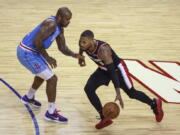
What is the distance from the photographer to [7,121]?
6730 mm

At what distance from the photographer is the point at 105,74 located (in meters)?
6.48

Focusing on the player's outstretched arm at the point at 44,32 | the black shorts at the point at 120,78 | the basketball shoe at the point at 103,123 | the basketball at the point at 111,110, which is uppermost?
the player's outstretched arm at the point at 44,32

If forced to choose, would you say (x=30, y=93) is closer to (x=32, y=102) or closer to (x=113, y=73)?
(x=32, y=102)

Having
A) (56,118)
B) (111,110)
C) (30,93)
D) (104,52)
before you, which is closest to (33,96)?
(30,93)

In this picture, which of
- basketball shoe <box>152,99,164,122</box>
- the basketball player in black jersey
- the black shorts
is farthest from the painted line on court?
basketball shoe <box>152,99,164,122</box>

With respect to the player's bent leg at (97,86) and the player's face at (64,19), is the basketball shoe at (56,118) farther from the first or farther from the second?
the player's face at (64,19)

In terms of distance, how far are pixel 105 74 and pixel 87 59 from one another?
292cm

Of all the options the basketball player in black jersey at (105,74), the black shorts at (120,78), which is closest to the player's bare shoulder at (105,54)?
the basketball player in black jersey at (105,74)

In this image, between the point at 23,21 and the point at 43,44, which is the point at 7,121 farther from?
the point at 23,21

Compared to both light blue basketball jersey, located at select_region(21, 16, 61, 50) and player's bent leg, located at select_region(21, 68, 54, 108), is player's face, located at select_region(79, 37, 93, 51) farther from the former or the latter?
player's bent leg, located at select_region(21, 68, 54, 108)

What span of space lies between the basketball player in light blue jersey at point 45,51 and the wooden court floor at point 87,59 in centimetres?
50

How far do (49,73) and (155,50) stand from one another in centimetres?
414

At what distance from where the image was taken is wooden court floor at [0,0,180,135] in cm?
669

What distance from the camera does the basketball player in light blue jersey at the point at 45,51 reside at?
242 inches
